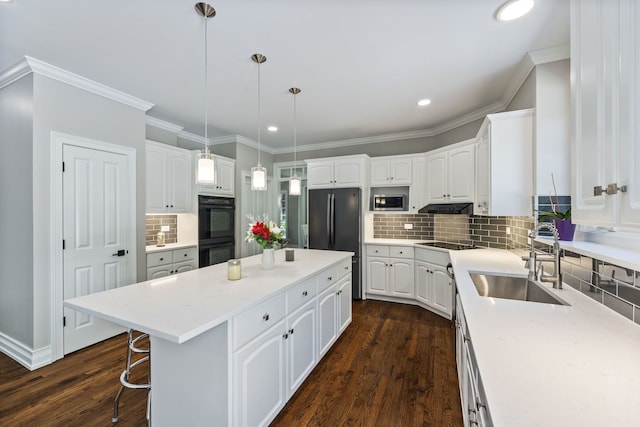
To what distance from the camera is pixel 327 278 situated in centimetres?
245

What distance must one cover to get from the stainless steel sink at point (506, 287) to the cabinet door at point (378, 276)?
200 cm

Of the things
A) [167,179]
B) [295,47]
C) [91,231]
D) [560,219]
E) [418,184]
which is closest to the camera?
[560,219]

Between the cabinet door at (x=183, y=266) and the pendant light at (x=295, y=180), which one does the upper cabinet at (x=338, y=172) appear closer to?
the pendant light at (x=295, y=180)

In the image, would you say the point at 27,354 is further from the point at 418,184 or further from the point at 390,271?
the point at 418,184

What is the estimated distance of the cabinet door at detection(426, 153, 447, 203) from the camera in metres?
3.50

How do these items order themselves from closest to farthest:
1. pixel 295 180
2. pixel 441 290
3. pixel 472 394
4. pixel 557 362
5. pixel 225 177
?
pixel 557 362 < pixel 472 394 < pixel 295 180 < pixel 441 290 < pixel 225 177

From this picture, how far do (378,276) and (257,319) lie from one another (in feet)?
9.30

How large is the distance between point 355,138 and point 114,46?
338 centimetres

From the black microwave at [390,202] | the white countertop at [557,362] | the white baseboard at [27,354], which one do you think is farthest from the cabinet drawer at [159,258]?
the white countertop at [557,362]

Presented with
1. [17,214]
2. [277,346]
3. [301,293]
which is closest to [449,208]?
[301,293]

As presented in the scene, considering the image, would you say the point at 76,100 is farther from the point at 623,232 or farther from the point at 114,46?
the point at 623,232

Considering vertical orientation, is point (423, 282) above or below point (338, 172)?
below

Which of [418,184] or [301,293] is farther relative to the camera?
[418,184]

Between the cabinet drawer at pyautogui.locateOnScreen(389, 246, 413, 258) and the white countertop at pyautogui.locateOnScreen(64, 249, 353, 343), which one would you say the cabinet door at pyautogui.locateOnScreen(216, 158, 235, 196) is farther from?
the cabinet drawer at pyautogui.locateOnScreen(389, 246, 413, 258)
